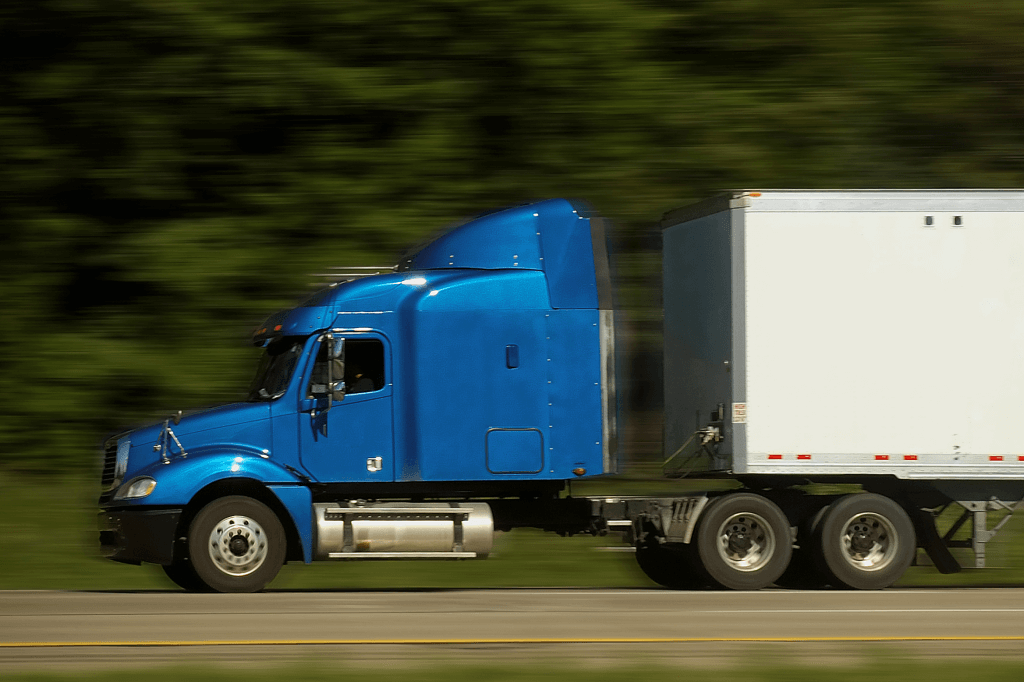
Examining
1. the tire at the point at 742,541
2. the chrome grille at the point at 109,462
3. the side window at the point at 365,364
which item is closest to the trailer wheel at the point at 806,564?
the tire at the point at 742,541

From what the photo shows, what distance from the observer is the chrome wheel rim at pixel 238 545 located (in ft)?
40.2

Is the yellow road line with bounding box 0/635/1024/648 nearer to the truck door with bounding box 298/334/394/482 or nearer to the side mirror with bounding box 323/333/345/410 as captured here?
the truck door with bounding box 298/334/394/482

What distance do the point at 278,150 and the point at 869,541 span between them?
31.2 feet

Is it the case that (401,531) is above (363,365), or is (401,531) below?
below

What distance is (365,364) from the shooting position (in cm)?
1280

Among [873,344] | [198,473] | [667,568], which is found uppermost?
[873,344]

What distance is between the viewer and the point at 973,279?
12719 millimetres

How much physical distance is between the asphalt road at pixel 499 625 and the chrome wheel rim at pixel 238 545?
485 millimetres

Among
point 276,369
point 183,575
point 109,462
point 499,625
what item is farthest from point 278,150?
point 499,625

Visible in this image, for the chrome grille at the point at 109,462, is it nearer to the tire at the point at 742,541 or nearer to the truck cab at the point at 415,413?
the truck cab at the point at 415,413

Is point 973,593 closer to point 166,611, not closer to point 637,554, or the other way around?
point 637,554

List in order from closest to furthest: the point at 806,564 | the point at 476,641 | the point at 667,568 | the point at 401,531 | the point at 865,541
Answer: the point at 476,641 → the point at 401,531 → the point at 865,541 → the point at 806,564 → the point at 667,568

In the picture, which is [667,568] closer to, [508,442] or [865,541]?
[865,541]

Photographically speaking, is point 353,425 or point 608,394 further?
point 608,394
